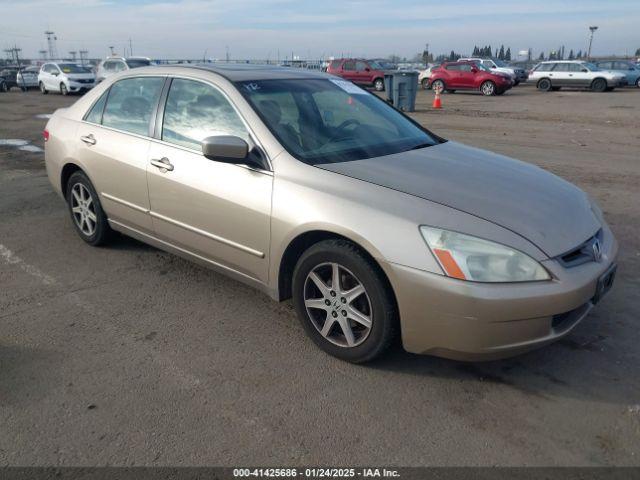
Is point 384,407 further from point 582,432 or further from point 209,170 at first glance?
point 209,170

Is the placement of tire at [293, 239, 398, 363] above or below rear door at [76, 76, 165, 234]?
below

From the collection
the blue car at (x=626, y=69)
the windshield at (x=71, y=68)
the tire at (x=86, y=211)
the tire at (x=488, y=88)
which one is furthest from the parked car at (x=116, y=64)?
the blue car at (x=626, y=69)

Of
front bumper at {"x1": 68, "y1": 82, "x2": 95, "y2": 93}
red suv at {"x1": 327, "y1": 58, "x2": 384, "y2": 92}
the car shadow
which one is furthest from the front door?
front bumper at {"x1": 68, "y1": 82, "x2": 95, "y2": 93}

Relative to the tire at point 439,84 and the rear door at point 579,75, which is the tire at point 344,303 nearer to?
the tire at point 439,84

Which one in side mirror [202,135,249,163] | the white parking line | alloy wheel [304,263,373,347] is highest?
side mirror [202,135,249,163]

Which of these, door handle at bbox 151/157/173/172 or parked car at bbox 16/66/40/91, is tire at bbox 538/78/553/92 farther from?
door handle at bbox 151/157/173/172

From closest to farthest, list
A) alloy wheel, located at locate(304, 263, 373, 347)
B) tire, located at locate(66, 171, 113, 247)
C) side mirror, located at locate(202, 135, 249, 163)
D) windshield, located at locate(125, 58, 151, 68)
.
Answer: alloy wheel, located at locate(304, 263, 373, 347) < side mirror, located at locate(202, 135, 249, 163) < tire, located at locate(66, 171, 113, 247) < windshield, located at locate(125, 58, 151, 68)

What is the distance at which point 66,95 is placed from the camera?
2736 cm

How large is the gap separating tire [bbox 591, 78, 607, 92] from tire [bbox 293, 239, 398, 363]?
29202mm

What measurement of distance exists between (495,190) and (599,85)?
28.8 meters

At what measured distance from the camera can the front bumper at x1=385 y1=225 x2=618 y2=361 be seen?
2664mm

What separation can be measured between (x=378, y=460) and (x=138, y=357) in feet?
5.26

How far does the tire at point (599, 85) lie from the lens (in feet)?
90.2

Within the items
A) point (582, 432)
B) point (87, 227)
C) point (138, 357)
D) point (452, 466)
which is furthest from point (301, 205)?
point (87, 227)
